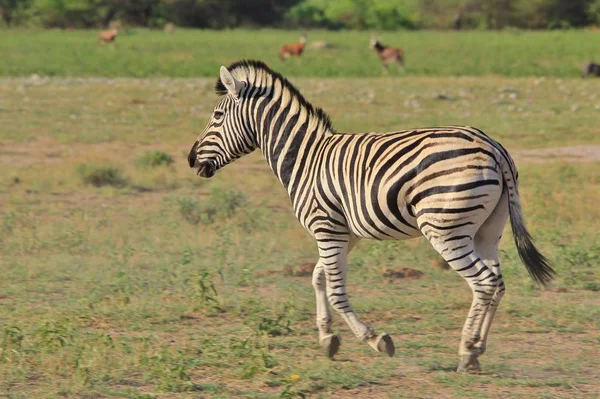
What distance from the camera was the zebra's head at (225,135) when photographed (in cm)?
666

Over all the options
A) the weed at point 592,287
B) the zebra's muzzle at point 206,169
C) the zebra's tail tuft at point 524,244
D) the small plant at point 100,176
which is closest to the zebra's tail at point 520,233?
the zebra's tail tuft at point 524,244

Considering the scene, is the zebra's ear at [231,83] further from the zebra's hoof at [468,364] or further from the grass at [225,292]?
the zebra's hoof at [468,364]

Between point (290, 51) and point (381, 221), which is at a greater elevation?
point (381, 221)

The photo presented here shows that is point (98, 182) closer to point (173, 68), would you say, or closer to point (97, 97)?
point (97, 97)

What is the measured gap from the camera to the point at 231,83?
21.6 feet

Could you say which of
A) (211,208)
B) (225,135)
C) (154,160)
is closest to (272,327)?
(225,135)

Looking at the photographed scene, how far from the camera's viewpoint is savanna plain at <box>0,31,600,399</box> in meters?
5.79

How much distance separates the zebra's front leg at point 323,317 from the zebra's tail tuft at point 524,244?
108cm

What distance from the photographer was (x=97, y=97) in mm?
21328

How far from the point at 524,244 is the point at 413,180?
2.46 ft

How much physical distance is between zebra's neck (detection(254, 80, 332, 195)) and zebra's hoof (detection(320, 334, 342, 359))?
840 mm

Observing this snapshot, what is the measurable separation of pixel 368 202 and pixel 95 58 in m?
27.2

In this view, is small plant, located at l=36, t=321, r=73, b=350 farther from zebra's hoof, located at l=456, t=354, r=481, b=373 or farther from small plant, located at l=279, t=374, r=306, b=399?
zebra's hoof, located at l=456, t=354, r=481, b=373

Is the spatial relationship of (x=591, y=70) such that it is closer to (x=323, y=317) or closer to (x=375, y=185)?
(x=323, y=317)
